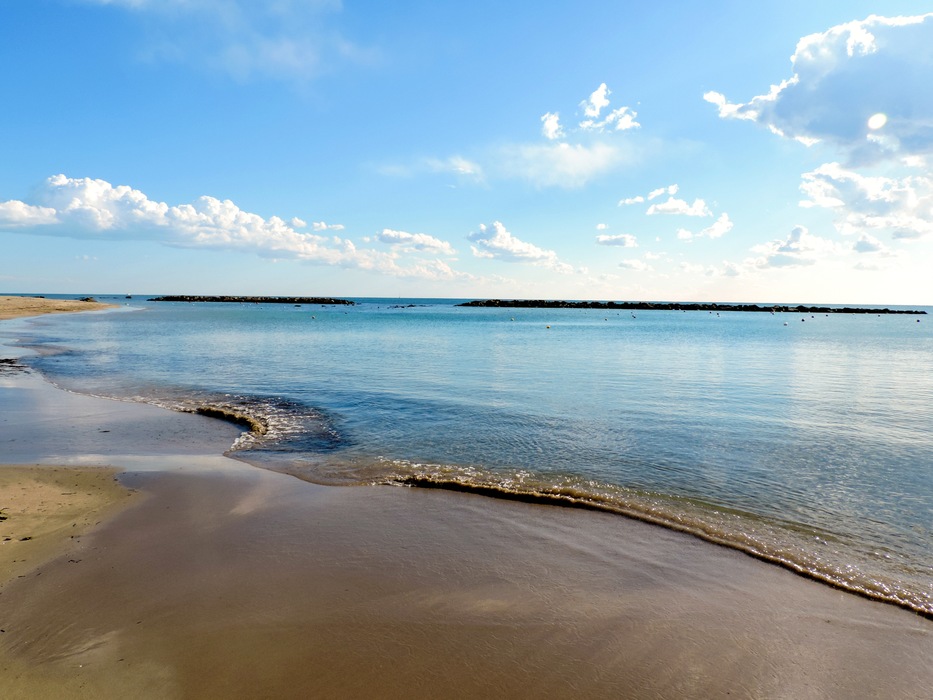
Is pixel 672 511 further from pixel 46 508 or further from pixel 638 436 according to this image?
pixel 46 508

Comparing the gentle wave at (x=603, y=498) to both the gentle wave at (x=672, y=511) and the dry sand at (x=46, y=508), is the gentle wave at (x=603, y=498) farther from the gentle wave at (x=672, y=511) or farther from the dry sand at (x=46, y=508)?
the dry sand at (x=46, y=508)

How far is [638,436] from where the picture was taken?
14250 mm

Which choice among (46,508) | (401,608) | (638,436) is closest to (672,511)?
(638,436)

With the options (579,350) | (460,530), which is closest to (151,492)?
(460,530)

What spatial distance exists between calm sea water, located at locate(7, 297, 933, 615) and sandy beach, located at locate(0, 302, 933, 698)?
1.19m

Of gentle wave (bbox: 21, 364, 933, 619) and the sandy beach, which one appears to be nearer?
the sandy beach

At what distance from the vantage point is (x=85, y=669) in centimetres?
493

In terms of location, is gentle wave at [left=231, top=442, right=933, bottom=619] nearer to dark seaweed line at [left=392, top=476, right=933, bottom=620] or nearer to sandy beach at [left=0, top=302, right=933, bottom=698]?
dark seaweed line at [left=392, top=476, right=933, bottom=620]

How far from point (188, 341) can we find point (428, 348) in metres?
21.5

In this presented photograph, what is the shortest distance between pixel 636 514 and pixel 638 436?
553cm

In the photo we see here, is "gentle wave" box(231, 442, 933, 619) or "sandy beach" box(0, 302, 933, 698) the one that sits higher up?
"gentle wave" box(231, 442, 933, 619)

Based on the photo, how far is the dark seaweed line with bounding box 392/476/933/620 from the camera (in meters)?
6.66

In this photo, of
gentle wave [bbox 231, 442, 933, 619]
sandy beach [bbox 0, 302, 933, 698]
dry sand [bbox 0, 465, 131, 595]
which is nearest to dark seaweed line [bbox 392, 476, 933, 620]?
gentle wave [bbox 231, 442, 933, 619]

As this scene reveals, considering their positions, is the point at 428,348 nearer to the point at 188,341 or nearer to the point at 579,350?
the point at 579,350
